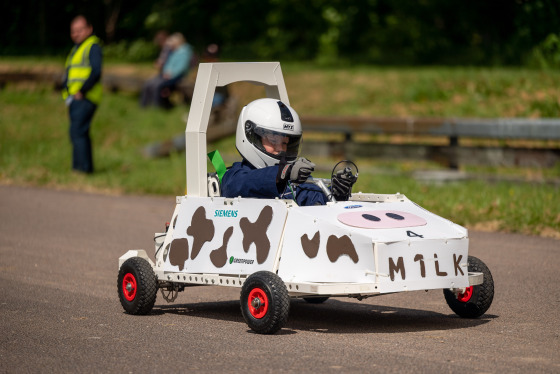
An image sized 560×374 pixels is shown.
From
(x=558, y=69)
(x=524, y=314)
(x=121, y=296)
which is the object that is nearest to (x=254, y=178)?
(x=121, y=296)

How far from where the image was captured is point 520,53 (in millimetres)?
23953

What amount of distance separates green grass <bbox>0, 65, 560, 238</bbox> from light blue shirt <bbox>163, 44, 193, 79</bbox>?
906 mm

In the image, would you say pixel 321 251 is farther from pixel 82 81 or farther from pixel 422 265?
pixel 82 81

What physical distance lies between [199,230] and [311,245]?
1067 mm

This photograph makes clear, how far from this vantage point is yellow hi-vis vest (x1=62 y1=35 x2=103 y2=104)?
54.1ft

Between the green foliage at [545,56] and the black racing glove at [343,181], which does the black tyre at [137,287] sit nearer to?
the black racing glove at [343,181]

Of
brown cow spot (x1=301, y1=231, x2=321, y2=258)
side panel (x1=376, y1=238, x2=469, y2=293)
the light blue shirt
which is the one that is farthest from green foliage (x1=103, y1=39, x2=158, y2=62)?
side panel (x1=376, y1=238, x2=469, y2=293)

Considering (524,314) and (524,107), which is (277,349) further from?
(524,107)

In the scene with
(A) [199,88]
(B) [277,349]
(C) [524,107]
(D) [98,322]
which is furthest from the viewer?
(C) [524,107]

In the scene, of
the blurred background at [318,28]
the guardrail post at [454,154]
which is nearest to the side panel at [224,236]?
the guardrail post at [454,154]

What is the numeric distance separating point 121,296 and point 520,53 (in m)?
18.0

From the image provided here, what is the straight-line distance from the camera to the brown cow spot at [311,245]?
6664mm

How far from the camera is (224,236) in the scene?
7238 mm

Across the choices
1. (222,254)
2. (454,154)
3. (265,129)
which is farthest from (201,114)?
(454,154)
